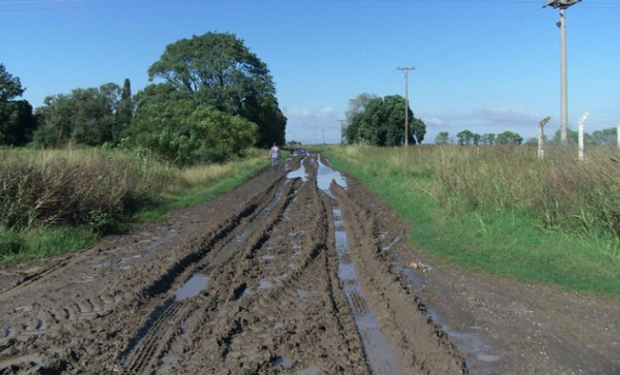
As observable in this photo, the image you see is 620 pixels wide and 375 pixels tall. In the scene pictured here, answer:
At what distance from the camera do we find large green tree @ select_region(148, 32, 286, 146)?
62188 millimetres

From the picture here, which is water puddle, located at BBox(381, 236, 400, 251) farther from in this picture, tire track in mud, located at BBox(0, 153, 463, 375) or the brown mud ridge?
tire track in mud, located at BBox(0, 153, 463, 375)

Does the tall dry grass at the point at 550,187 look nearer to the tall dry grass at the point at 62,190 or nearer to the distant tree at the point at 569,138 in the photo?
the distant tree at the point at 569,138

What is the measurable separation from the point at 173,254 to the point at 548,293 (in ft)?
20.1

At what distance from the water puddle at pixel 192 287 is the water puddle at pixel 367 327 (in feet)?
6.69

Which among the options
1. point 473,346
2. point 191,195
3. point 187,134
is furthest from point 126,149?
point 473,346

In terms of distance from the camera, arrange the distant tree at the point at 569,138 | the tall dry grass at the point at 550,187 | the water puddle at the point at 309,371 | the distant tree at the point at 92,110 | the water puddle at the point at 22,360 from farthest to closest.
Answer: the distant tree at the point at 92,110
the distant tree at the point at 569,138
the tall dry grass at the point at 550,187
the water puddle at the point at 22,360
the water puddle at the point at 309,371

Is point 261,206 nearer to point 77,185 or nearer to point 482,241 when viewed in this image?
point 77,185

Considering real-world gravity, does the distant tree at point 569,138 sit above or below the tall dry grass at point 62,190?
above

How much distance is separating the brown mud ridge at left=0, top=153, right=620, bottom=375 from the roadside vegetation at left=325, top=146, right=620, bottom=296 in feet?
3.14

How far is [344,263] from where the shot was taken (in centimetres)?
937

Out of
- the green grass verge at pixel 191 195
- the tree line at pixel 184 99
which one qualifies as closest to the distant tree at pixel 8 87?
the tree line at pixel 184 99

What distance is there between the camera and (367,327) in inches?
235

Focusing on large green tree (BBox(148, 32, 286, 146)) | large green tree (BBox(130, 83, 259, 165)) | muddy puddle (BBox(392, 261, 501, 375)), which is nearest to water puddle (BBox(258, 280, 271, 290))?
muddy puddle (BBox(392, 261, 501, 375))

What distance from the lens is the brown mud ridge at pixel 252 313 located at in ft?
16.1
